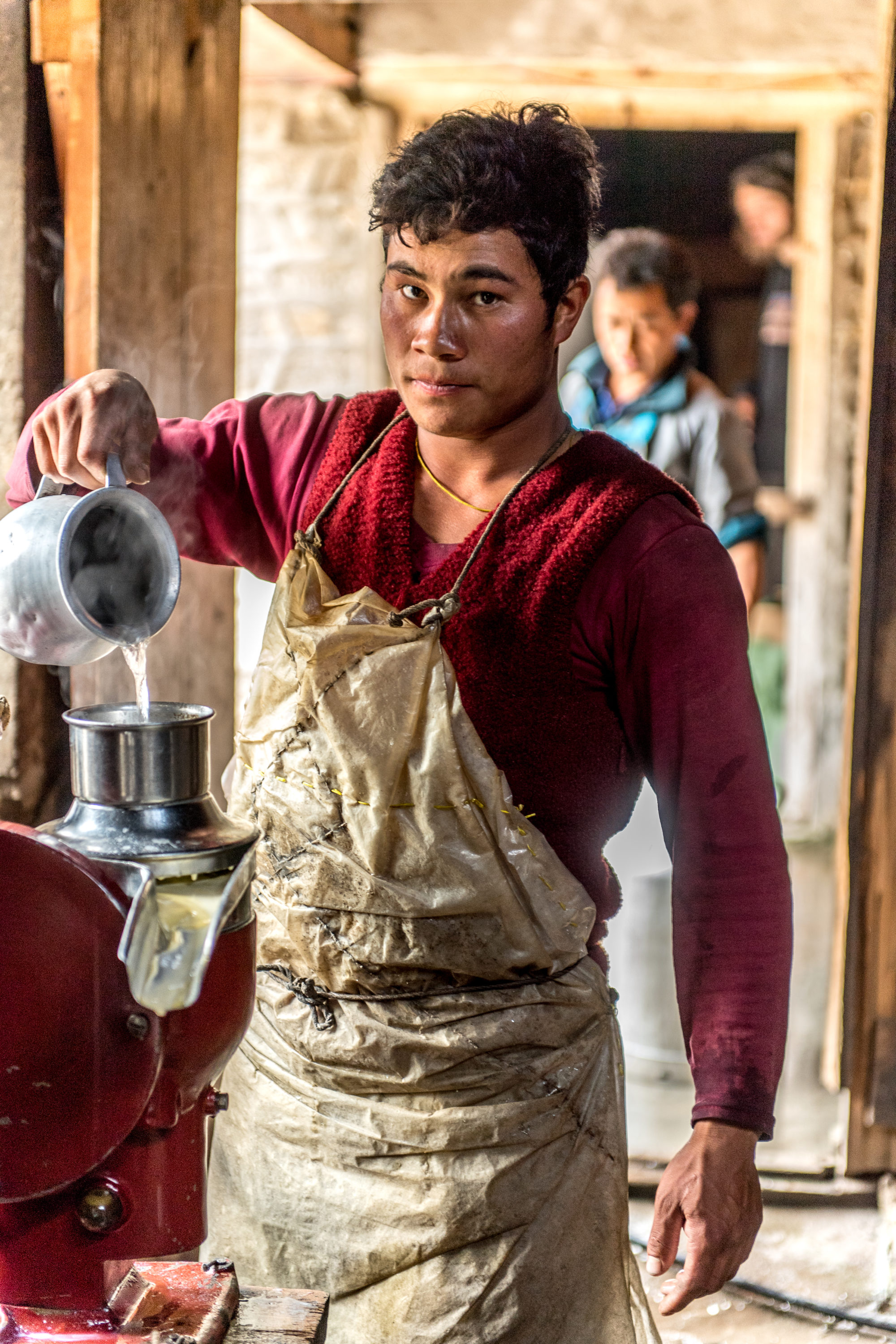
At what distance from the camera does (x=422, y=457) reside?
69.9 inches

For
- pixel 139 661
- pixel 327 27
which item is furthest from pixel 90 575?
pixel 327 27

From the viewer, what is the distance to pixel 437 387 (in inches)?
62.4

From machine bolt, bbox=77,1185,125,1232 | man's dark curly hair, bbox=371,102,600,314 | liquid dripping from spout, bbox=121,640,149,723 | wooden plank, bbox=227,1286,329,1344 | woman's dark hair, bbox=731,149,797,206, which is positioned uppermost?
woman's dark hair, bbox=731,149,797,206

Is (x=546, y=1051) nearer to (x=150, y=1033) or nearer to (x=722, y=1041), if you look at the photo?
(x=722, y=1041)

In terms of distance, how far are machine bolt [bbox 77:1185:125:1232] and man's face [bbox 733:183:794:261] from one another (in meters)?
5.02

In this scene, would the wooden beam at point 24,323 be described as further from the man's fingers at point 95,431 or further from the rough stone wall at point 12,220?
the man's fingers at point 95,431

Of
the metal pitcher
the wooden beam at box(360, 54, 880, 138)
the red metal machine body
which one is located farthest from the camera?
the wooden beam at box(360, 54, 880, 138)

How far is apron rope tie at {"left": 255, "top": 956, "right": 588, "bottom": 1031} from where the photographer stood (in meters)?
1.56

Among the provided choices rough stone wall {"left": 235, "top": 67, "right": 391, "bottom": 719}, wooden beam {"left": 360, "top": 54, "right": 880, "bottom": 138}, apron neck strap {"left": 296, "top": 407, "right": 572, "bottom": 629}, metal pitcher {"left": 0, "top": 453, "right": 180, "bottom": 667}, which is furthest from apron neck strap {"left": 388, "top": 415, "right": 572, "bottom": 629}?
wooden beam {"left": 360, "top": 54, "right": 880, "bottom": 138}

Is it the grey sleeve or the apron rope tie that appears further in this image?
the grey sleeve

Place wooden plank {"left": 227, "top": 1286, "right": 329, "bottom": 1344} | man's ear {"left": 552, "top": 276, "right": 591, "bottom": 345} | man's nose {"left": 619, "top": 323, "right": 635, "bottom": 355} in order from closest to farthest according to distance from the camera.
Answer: wooden plank {"left": 227, "top": 1286, "right": 329, "bottom": 1344} < man's ear {"left": 552, "top": 276, "right": 591, "bottom": 345} < man's nose {"left": 619, "top": 323, "right": 635, "bottom": 355}

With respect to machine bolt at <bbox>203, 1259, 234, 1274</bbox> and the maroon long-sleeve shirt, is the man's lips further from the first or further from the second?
machine bolt at <bbox>203, 1259, 234, 1274</bbox>

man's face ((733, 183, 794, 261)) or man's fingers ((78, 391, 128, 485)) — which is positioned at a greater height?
man's face ((733, 183, 794, 261))

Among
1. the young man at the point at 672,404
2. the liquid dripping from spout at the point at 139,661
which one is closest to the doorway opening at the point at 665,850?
the young man at the point at 672,404
